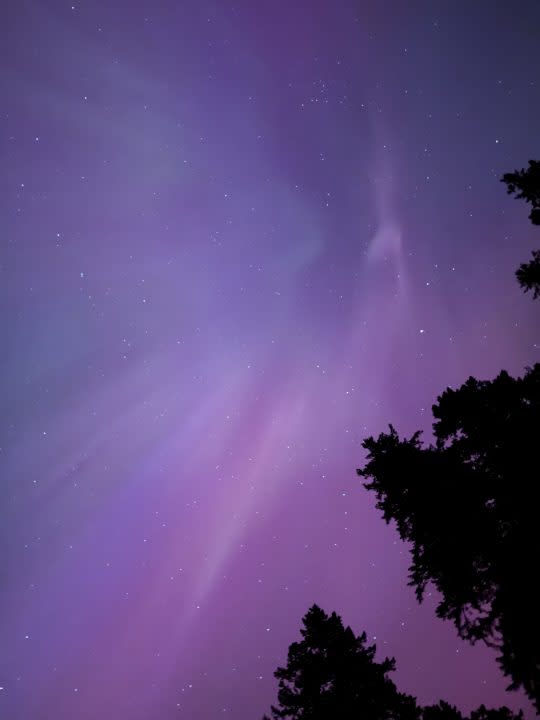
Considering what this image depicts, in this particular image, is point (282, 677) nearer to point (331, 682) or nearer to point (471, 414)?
point (331, 682)

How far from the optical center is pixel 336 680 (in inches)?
473

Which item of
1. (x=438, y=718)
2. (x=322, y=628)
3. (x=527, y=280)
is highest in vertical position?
→ (x=527, y=280)

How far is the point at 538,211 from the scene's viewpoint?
25.4 ft

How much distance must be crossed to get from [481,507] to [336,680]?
757 centimetres

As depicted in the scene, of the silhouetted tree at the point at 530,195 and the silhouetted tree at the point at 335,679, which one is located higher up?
the silhouetted tree at the point at 530,195

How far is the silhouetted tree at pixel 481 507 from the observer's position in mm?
6891

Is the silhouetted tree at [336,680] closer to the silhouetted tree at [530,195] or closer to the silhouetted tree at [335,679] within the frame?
the silhouetted tree at [335,679]

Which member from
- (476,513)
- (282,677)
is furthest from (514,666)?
(282,677)

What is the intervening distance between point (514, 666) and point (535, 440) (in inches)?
136

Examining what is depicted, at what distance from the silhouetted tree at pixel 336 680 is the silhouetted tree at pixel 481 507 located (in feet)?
15.8

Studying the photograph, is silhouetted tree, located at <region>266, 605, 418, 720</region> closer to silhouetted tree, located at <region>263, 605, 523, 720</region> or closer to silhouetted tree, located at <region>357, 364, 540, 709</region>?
silhouetted tree, located at <region>263, 605, 523, 720</region>

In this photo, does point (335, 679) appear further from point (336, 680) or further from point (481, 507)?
point (481, 507)

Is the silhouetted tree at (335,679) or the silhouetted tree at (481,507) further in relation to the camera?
the silhouetted tree at (335,679)

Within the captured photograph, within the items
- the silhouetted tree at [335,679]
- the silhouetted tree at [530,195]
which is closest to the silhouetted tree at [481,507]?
the silhouetted tree at [530,195]
